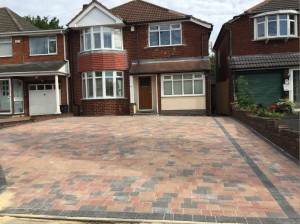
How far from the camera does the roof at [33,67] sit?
20250 millimetres

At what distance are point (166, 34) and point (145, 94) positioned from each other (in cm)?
404

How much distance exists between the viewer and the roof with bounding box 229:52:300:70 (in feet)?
59.3

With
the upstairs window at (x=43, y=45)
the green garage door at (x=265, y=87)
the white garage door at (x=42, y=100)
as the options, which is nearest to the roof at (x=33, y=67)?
the upstairs window at (x=43, y=45)

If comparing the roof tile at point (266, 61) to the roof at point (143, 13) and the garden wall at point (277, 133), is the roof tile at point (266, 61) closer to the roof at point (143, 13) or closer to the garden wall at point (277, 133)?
the roof at point (143, 13)

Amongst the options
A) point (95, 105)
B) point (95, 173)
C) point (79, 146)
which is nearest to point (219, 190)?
point (95, 173)

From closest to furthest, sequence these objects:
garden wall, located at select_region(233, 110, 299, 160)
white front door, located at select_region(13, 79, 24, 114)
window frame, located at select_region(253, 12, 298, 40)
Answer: garden wall, located at select_region(233, 110, 299, 160)
window frame, located at select_region(253, 12, 298, 40)
white front door, located at select_region(13, 79, 24, 114)

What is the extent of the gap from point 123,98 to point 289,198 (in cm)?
1595

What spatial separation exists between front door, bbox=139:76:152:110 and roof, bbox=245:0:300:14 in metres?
7.48

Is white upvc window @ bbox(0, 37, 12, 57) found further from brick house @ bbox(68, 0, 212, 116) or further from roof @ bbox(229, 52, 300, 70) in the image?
roof @ bbox(229, 52, 300, 70)

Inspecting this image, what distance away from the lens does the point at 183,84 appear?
19719 mm

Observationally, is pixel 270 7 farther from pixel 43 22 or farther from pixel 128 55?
pixel 43 22

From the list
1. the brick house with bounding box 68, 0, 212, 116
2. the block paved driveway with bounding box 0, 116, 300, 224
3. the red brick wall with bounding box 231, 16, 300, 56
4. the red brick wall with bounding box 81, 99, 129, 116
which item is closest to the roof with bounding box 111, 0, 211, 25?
the brick house with bounding box 68, 0, 212, 116

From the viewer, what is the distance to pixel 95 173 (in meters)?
6.88

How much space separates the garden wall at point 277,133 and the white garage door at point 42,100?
45.9 feet
